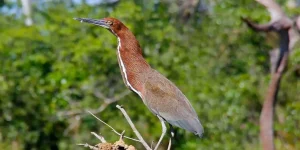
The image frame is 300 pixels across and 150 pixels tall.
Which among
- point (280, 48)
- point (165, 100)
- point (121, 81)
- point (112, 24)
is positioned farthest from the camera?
point (121, 81)

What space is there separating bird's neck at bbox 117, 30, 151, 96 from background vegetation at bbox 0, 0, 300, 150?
16.1 feet

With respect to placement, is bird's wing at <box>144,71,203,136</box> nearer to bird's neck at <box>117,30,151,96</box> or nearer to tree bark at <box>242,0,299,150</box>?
bird's neck at <box>117,30,151,96</box>

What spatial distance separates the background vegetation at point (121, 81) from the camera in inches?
389

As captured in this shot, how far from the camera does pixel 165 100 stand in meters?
4.73

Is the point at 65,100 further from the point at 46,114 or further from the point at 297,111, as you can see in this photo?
the point at 297,111

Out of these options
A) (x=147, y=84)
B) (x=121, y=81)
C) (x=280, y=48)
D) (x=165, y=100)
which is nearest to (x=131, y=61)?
(x=147, y=84)

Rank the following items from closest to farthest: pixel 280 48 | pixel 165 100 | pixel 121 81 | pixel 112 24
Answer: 1. pixel 112 24
2. pixel 165 100
3. pixel 280 48
4. pixel 121 81

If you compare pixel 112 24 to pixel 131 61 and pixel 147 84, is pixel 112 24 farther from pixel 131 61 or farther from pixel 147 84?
pixel 147 84

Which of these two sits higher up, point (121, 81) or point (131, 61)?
point (131, 61)

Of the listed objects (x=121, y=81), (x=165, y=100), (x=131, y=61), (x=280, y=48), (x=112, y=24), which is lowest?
(x=121, y=81)

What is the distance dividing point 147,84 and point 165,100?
13 cm

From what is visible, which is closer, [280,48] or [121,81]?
[280,48]

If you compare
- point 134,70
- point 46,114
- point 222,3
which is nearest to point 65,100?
point 46,114

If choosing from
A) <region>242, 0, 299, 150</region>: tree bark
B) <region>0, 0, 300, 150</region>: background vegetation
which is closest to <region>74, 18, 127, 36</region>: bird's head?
<region>242, 0, 299, 150</region>: tree bark
